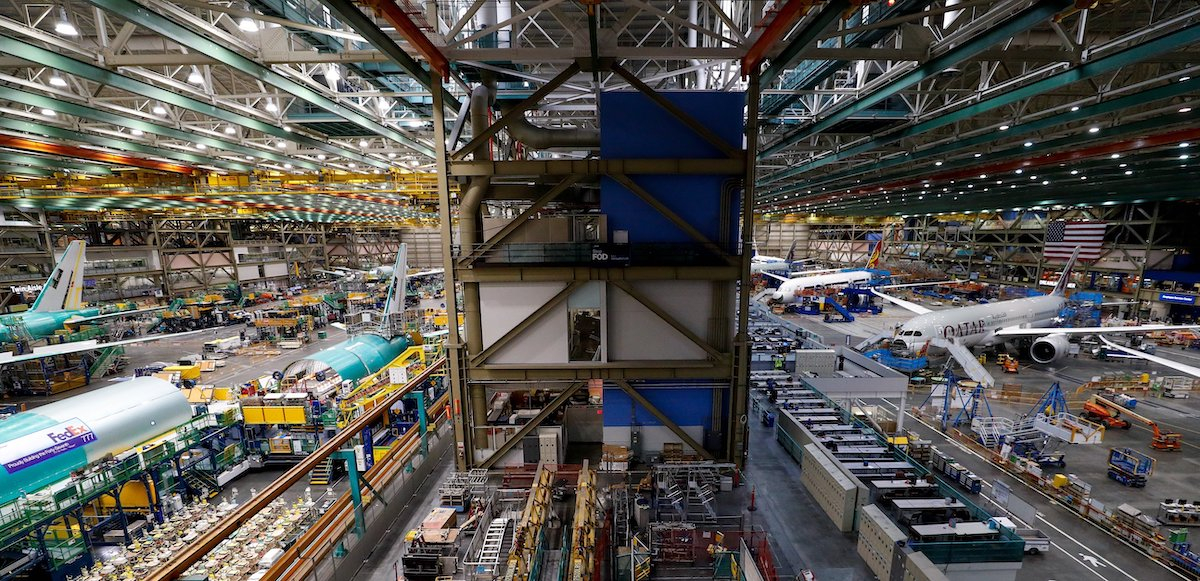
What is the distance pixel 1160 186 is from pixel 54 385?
77053mm

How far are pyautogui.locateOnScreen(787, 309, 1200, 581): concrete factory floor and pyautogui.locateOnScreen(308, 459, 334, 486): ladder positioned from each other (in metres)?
21.3

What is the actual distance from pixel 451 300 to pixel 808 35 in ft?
39.2

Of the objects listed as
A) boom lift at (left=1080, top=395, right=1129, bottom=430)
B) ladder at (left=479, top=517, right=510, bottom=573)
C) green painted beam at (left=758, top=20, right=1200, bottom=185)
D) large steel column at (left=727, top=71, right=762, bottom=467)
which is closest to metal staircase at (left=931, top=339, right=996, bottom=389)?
boom lift at (left=1080, top=395, right=1129, bottom=430)

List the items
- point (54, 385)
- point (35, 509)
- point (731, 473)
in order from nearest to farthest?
point (35, 509)
point (731, 473)
point (54, 385)

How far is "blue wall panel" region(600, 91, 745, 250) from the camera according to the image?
1418 centimetres

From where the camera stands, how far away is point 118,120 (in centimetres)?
1625

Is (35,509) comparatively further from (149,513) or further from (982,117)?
(982,117)

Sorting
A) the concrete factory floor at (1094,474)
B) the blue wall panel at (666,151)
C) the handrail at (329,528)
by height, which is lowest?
the concrete factory floor at (1094,474)

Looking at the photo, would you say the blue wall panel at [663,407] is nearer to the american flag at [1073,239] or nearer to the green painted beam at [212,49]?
the green painted beam at [212,49]

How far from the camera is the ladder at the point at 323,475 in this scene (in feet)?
53.1

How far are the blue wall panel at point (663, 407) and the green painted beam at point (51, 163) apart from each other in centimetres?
3043

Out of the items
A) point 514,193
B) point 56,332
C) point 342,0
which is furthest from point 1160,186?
point 56,332

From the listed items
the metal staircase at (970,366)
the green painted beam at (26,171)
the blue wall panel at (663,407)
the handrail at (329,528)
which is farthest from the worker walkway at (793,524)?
the green painted beam at (26,171)

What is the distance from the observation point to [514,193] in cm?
1556
